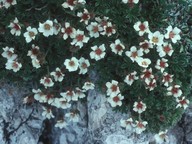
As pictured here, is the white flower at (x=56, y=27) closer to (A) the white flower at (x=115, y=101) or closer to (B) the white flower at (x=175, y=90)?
(A) the white flower at (x=115, y=101)

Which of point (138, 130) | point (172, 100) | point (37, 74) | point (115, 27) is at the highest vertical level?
point (115, 27)

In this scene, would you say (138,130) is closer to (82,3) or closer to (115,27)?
(115,27)

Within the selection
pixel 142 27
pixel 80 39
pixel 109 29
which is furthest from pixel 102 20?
pixel 142 27

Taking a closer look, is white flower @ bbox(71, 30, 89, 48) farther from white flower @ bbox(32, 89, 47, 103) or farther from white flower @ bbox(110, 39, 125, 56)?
white flower @ bbox(32, 89, 47, 103)

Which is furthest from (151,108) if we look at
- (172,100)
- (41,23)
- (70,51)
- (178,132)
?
(41,23)

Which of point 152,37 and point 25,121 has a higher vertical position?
point 152,37

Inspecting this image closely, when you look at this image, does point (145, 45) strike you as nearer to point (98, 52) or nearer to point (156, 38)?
point (156, 38)

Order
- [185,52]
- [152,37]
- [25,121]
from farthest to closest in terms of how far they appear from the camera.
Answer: [25,121] < [185,52] < [152,37]

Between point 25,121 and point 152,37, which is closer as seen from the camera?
point 152,37
